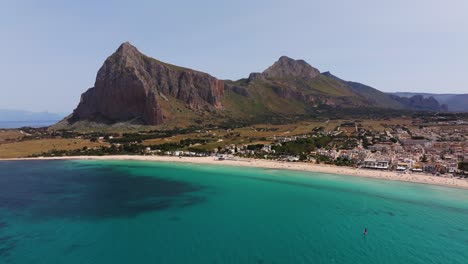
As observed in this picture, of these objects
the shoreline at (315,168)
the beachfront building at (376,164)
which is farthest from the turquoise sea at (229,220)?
the beachfront building at (376,164)

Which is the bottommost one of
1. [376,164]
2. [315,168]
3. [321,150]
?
[315,168]

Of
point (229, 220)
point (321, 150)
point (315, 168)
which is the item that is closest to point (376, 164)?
point (315, 168)

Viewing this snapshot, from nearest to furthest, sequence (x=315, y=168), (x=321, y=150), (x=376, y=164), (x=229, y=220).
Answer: (x=229, y=220) → (x=315, y=168) → (x=376, y=164) → (x=321, y=150)

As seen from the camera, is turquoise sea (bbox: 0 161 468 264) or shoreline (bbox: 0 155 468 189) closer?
turquoise sea (bbox: 0 161 468 264)

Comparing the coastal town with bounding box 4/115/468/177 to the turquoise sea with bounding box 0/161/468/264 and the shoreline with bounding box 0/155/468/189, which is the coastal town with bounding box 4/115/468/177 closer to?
the shoreline with bounding box 0/155/468/189

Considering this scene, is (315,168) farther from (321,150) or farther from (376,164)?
(321,150)

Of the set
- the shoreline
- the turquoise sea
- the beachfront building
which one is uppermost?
the beachfront building

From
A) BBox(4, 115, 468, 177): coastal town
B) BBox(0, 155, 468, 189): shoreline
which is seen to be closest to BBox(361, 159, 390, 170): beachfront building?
BBox(4, 115, 468, 177): coastal town

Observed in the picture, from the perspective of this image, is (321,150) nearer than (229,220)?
No

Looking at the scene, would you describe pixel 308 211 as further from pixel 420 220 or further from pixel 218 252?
pixel 218 252

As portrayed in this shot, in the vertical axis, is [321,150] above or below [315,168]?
above
